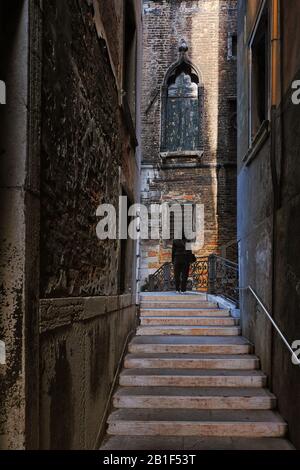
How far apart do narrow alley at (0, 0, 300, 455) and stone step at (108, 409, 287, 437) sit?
0.01 meters

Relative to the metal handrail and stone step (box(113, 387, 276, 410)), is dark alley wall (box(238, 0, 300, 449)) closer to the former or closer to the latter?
the metal handrail

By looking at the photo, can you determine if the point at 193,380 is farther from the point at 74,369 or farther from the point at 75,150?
the point at 75,150

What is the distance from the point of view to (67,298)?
3004mm

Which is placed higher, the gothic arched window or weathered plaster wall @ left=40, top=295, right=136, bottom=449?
the gothic arched window

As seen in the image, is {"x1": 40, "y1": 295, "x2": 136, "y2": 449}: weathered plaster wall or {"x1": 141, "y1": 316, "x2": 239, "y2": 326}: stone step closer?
{"x1": 40, "y1": 295, "x2": 136, "y2": 449}: weathered plaster wall

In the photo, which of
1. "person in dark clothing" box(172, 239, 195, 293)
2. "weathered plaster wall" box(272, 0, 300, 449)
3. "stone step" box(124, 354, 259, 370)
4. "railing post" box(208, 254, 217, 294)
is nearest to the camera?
"weathered plaster wall" box(272, 0, 300, 449)

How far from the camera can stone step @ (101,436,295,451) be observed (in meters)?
4.25

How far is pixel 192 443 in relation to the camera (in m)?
4.36

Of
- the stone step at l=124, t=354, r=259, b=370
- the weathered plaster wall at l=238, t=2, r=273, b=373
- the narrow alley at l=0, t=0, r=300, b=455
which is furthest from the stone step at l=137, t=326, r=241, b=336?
the stone step at l=124, t=354, r=259, b=370

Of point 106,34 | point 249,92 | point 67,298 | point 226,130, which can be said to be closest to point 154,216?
point 226,130

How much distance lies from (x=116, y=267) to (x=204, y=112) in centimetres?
1145

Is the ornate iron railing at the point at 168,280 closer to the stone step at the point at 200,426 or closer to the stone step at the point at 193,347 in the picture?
the stone step at the point at 193,347

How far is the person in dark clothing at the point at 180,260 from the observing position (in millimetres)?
10344

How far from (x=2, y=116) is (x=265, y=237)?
427 centimetres
